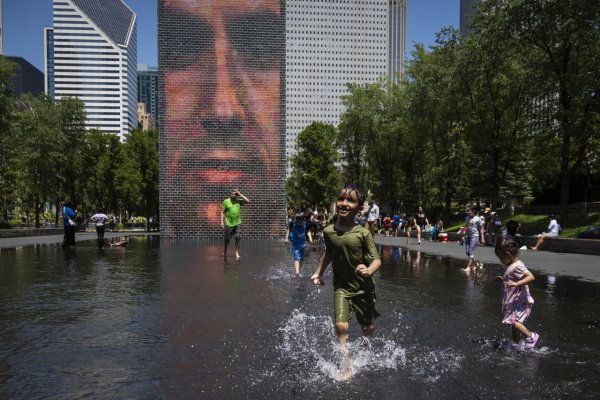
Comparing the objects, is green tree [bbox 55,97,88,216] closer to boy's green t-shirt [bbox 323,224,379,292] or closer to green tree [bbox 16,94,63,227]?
green tree [bbox 16,94,63,227]

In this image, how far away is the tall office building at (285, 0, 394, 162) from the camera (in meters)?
160

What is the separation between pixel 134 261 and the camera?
13133 mm

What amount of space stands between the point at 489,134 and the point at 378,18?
146 meters

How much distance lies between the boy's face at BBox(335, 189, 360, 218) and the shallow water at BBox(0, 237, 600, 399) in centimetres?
126

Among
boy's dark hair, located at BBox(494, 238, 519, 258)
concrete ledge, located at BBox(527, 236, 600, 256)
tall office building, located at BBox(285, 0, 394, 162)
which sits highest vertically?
tall office building, located at BBox(285, 0, 394, 162)

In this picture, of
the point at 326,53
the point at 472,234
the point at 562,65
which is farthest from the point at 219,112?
the point at 326,53

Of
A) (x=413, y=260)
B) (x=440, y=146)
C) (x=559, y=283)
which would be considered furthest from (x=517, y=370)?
(x=440, y=146)

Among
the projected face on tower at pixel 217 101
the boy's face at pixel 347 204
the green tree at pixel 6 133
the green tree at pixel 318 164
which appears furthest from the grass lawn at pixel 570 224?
the green tree at pixel 6 133

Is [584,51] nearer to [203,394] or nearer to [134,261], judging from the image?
[134,261]

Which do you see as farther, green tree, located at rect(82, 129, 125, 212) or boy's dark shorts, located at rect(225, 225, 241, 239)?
green tree, located at rect(82, 129, 125, 212)

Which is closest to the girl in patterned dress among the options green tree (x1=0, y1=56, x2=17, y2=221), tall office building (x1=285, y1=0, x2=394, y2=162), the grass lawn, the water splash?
the water splash

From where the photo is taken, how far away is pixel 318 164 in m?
55.4

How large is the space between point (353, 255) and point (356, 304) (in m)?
0.44

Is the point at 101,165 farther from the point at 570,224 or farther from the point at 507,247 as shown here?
the point at 507,247
